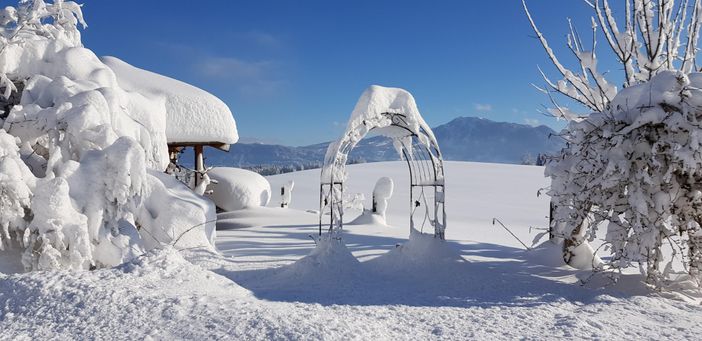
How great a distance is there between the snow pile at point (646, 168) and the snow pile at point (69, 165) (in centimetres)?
635

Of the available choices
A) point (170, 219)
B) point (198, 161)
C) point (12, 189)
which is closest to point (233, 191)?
point (198, 161)

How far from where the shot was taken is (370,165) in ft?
145

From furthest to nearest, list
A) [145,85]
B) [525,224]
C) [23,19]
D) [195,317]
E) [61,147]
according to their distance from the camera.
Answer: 1. [525,224]
2. [145,85]
3. [23,19]
4. [61,147]
5. [195,317]

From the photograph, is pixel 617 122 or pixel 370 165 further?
pixel 370 165

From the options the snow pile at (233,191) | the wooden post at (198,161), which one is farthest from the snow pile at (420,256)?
the snow pile at (233,191)

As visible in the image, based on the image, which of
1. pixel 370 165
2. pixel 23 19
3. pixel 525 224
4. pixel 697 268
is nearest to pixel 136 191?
pixel 23 19

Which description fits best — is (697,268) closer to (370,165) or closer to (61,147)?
(61,147)

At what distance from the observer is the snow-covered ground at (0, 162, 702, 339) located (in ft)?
13.8

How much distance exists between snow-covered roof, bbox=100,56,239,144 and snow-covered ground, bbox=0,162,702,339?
13.3ft

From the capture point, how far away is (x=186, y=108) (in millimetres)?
12203

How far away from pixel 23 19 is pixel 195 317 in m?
7.27

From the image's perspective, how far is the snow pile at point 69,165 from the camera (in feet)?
20.3

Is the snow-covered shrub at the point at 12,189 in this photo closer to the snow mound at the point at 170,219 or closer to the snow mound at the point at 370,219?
the snow mound at the point at 170,219

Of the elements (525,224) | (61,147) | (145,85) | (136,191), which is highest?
(145,85)
